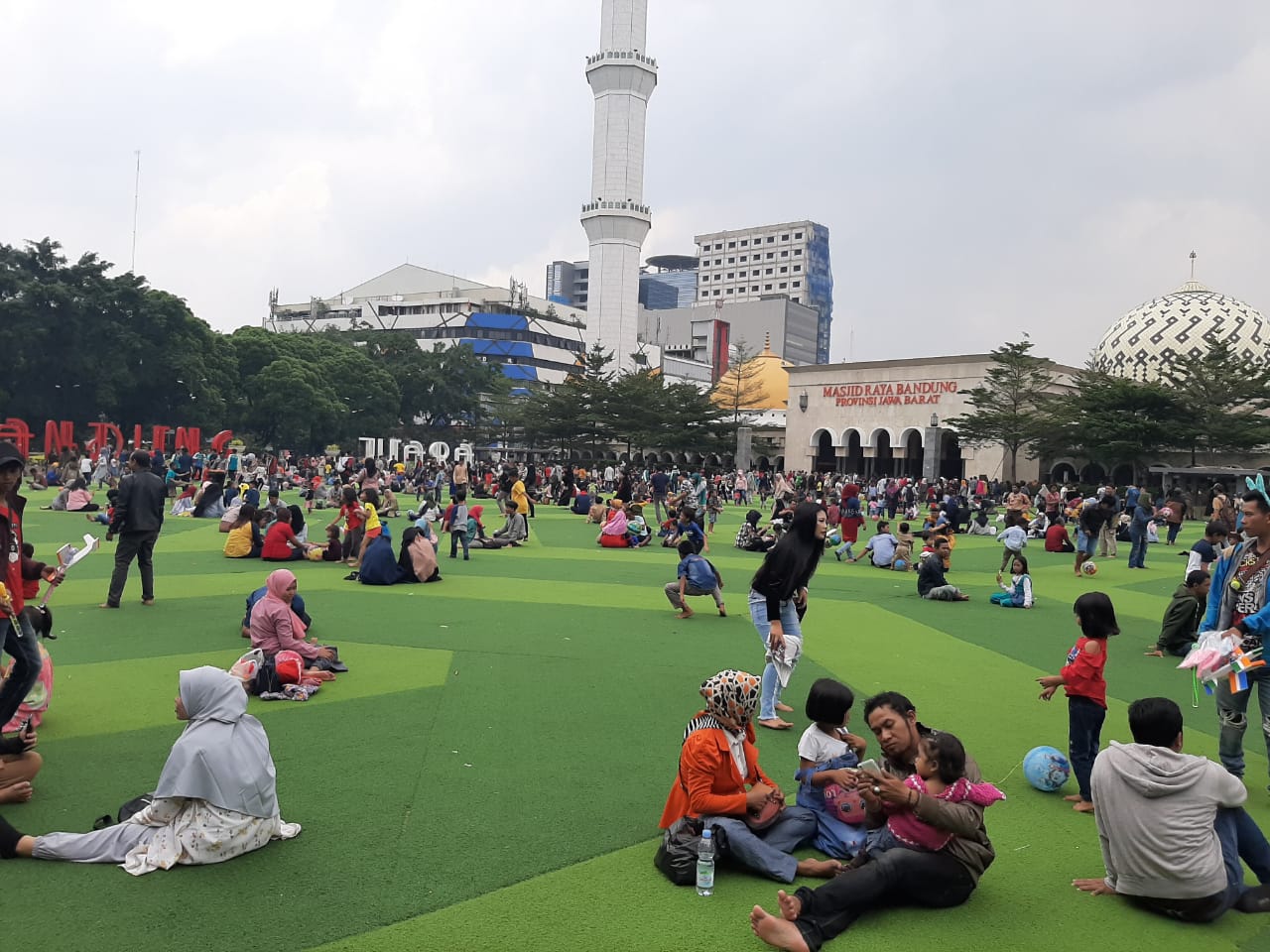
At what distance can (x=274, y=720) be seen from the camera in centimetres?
607

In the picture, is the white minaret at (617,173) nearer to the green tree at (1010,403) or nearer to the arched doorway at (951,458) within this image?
the arched doorway at (951,458)

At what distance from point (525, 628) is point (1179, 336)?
43.6 metres

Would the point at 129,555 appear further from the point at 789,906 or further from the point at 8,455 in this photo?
the point at 789,906

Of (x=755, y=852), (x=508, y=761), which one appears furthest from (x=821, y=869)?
(x=508, y=761)

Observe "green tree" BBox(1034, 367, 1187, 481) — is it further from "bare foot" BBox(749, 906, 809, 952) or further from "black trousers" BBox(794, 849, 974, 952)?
"bare foot" BBox(749, 906, 809, 952)

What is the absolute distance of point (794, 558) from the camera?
6156mm

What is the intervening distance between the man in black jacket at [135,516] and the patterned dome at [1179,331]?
142 feet

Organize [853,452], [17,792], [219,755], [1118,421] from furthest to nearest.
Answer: [853,452], [1118,421], [17,792], [219,755]

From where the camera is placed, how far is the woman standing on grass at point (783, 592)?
242 inches

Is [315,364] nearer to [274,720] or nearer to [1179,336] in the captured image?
[1179,336]

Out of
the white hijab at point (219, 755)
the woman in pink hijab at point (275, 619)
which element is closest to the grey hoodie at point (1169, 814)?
the white hijab at point (219, 755)

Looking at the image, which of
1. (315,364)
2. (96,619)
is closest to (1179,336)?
(315,364)

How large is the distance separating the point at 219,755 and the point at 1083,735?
4.34 metres

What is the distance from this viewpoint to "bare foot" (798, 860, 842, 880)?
4066mm
